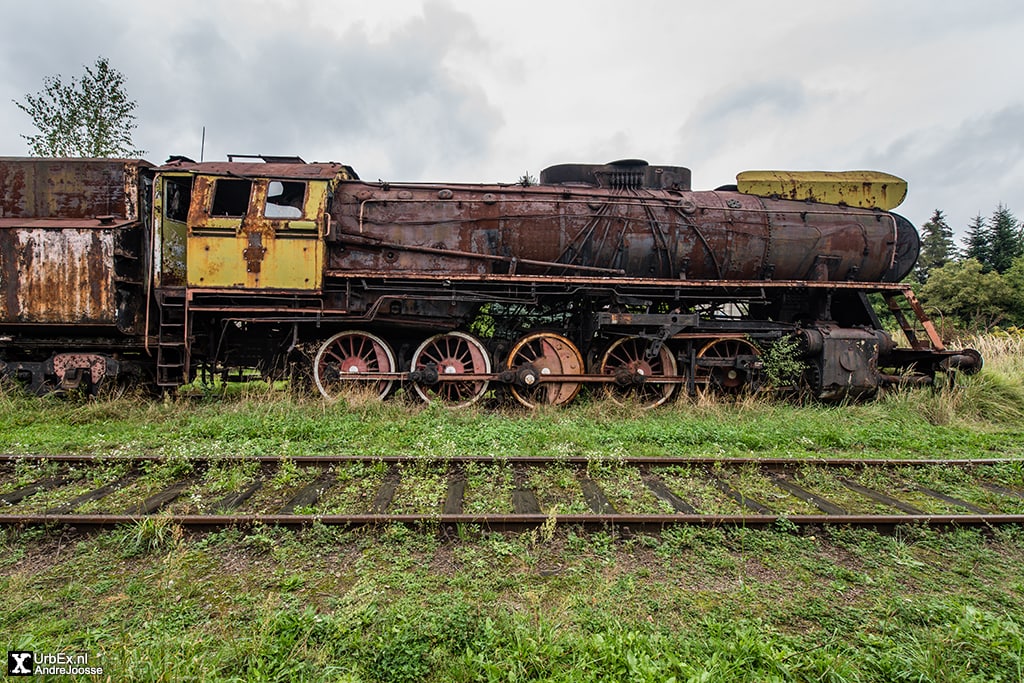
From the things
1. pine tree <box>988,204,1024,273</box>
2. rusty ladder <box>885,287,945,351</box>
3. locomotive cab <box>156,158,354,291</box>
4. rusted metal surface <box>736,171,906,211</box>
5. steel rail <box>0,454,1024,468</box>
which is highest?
pine tree <box>988,204,1024,273</box>

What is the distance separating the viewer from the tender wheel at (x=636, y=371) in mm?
7531

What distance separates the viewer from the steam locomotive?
684 cm

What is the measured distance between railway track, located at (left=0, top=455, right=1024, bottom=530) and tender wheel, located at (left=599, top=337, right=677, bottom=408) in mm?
2806

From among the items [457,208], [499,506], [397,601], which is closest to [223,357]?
[457,208]

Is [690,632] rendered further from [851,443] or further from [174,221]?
[174,221]

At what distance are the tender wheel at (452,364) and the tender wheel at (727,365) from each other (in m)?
3.26

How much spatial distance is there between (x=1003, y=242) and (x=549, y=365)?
33.8m

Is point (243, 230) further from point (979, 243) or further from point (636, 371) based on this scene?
point (979, 243)

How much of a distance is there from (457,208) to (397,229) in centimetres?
91

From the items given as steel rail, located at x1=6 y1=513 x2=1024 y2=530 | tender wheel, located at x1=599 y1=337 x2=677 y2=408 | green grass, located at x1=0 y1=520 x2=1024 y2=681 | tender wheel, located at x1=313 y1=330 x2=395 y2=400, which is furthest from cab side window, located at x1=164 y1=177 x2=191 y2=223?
tender wheel, located at x1=599 y1=337 x2=677 y2=408

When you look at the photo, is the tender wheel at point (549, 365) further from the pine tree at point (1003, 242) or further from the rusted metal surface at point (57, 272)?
the pine tree at point (1003, 242)

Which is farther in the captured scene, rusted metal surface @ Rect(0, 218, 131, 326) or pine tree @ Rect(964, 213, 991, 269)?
pine tree @ Rect(964, 213, 991, 269)

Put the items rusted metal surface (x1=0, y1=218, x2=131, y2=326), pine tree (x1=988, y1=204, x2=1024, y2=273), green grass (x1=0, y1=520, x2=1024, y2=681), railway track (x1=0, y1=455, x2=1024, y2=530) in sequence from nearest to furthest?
green grass (x1=0, y1=520, x2=1024, y2=681) → railway track (x1=0, y1=455, x2=1024, y2=530) → rusted metal surface (x1=0, y1=218, x2=131, y2=326) → pine tree (x1=988, y1=204, x2=1024, y2=273)

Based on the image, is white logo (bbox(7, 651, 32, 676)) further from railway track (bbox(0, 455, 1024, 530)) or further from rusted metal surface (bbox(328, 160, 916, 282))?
rusted metal surface (bbox(328, 160, 916, 282))
